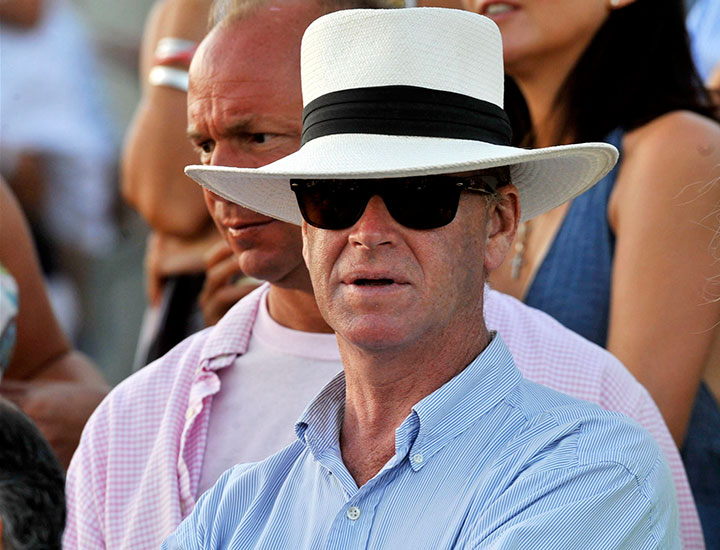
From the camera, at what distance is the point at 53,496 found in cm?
194

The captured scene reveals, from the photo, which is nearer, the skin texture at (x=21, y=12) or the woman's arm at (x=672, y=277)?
the woman's arm at (x=672, y=277)

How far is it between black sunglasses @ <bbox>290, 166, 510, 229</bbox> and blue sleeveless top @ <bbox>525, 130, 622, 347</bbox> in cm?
110

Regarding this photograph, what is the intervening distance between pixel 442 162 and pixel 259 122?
2.54 feet

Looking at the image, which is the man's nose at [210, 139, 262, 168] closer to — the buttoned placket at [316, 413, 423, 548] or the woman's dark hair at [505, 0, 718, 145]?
the buttoned placket at [316, 413, 423, 548]

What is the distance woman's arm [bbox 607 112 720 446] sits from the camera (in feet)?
9.00

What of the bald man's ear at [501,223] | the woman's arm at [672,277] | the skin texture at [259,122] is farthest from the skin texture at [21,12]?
the bald man's ear at [501,223]

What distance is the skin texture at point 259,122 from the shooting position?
8.20ft

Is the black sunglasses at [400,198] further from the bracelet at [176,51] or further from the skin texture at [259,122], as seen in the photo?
the bracelet at [176,51]

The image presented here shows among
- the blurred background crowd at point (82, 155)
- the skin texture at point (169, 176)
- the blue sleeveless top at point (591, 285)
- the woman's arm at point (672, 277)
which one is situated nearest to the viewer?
the woman's arm at point (672, 277)

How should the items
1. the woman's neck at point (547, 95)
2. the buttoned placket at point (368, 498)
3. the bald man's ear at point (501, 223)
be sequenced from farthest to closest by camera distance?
the woman's neck at point (547, 95), the bald man's ear at point (501, 223), the buttoned placket at point (368, 498)

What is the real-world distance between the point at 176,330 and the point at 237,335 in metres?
1.41

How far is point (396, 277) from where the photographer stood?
6.15 feet

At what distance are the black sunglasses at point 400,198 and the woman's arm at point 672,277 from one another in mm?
975

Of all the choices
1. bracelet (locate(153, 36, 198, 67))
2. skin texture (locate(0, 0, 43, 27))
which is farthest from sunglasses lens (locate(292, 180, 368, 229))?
skin texture (locate(0, 0, 43, 27))
